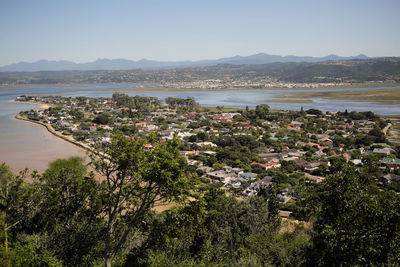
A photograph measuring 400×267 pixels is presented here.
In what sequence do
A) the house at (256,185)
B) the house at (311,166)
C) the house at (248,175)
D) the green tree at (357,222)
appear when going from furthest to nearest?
the house at (311,166) → the house at (248,175) → the house at (256,185) → the green tree at (357,222)

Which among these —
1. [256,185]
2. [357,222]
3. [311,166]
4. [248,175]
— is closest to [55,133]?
[248,175]

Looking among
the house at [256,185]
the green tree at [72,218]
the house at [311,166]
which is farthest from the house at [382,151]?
the green tree at [72,218]

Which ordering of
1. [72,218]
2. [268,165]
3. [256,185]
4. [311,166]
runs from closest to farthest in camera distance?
[72,218]
[256,185]
[311,166]
[268,165]

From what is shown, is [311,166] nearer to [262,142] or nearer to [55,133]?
[262,142]

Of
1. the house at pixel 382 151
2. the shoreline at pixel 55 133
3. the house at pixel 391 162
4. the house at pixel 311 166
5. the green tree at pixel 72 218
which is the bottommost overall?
the house at pixel 311 166

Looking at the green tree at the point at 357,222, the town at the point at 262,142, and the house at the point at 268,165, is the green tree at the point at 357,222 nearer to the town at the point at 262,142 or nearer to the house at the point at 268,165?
the town at the point at 262,142

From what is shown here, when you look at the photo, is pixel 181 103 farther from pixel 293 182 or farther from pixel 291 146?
pixel 293 182

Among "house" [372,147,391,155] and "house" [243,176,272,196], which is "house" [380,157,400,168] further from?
"house" [243,176,272,196]

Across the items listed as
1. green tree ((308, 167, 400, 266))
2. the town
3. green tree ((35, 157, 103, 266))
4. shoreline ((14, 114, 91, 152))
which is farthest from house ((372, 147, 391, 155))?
shoreline ((14, 114, 91, 152))

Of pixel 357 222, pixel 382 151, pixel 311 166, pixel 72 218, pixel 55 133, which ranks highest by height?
pixel 357 222
